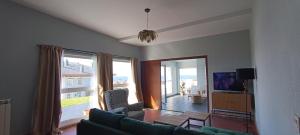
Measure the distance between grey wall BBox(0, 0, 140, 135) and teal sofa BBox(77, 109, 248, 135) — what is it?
1.93 metres

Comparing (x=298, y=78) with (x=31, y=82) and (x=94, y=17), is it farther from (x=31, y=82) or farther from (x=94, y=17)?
(x=31, y=82)

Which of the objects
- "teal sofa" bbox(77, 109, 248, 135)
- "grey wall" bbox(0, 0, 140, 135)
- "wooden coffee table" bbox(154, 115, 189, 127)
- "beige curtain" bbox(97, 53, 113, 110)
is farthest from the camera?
"beige curtain" bbox(97, 53, 113, 110)

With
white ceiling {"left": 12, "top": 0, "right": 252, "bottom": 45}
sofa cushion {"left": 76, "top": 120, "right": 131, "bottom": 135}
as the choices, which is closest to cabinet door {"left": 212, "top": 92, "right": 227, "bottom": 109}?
white ceiling {"left": 12, "top": 0, "right": 252, "bottom": 45}

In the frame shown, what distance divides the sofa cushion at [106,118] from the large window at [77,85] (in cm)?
232

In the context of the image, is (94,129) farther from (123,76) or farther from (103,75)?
(123,76)

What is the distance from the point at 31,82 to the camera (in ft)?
12.2

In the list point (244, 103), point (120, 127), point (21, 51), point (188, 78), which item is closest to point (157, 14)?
point (120, 127)

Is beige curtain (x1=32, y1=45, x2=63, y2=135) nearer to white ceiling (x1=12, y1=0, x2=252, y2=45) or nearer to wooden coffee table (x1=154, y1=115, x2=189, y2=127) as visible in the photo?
white ceiling (x1=12, y1=0, x2=252, y2=45)

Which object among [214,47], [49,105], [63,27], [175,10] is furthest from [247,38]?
[49,105]

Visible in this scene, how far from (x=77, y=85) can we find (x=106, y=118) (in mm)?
2809

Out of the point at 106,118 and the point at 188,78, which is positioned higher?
the point at 188,78

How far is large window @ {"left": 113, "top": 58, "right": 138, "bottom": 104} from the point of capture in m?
5.98

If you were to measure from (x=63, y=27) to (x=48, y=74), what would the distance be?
1.36 meters

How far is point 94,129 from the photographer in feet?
7.71
